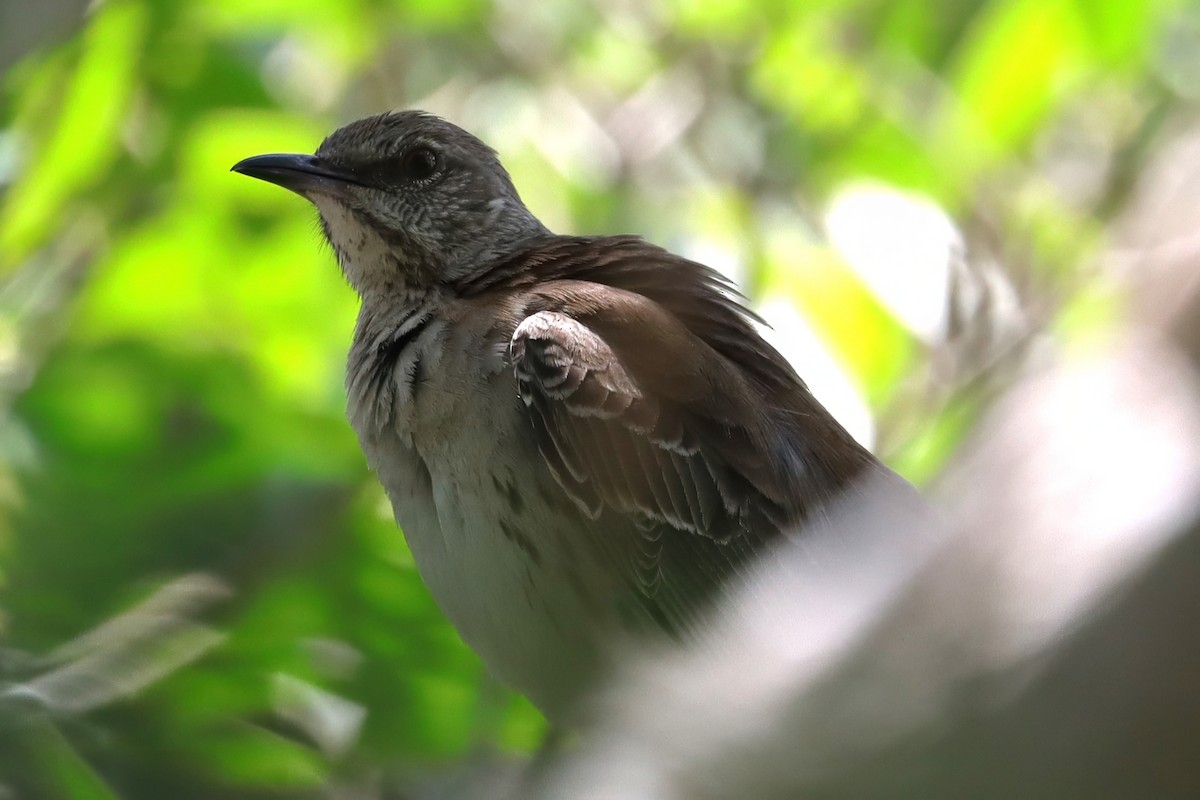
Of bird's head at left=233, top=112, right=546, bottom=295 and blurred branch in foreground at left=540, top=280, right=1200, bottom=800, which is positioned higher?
bird's head at left=233, top=112, right=546, bottom=295

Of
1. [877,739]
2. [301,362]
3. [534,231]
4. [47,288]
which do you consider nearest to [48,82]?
[47,288]

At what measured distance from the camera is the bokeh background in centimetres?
311

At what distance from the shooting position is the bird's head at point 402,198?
4340 millimetres

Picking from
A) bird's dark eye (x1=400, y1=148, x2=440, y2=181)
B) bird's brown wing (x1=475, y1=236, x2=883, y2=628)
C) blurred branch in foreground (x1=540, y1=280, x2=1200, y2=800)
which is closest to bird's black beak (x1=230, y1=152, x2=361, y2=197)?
bird's dark eye (x1=400, y1=148, x2=440, y2=181)

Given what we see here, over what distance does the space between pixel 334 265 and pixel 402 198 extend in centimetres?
41

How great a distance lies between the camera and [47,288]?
15.2 feet

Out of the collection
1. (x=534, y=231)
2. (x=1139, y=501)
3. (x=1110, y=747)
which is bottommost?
(x=1110, y=747)

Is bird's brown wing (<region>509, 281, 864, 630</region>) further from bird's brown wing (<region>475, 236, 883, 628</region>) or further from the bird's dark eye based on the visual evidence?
the bird's dark eye

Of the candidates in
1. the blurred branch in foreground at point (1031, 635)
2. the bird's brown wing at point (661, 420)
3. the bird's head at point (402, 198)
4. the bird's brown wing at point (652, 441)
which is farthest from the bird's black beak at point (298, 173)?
the blurred branch in foreground at point (1031, 635)

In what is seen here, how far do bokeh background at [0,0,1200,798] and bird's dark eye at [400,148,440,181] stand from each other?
0.39m

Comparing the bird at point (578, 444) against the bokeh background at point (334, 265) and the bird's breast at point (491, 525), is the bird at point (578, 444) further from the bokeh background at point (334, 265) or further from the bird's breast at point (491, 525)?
the bokeh background at point (334, 265)

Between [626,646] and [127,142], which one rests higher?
[127,142]

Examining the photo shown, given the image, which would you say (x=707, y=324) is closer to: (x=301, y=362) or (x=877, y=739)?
(x=301, y=362)

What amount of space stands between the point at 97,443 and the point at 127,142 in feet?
4.78
